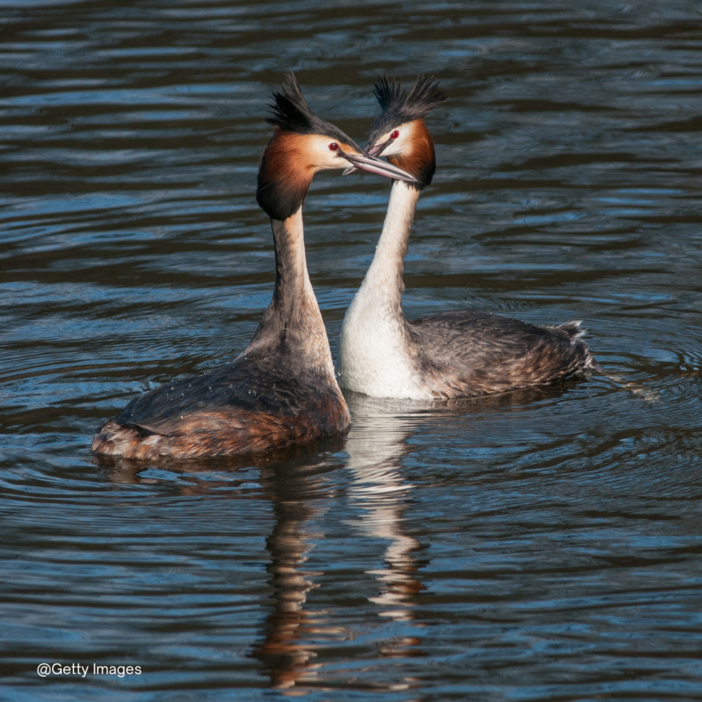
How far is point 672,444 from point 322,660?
302 cm

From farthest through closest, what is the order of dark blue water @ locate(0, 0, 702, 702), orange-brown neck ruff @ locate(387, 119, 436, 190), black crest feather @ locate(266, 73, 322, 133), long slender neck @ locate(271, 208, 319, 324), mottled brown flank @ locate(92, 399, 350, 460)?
orange-brown neck ruff @ locate(387, 119, 436, 190), long slender neck @ locate(271, 208, 319, 324), black crest feather @ locate(266, 73, 322, 133), mottled brown flank @ locate(92, 399, 350, 460), dark blue water @ locate(0, 0, 702, 702)

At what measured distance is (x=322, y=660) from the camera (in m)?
5.06

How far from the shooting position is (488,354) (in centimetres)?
860

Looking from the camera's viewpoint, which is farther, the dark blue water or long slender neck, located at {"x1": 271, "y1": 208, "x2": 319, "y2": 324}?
long slender neck, located at {"x1": 271, "y1": 208, "x2": 319, "y2": 324}

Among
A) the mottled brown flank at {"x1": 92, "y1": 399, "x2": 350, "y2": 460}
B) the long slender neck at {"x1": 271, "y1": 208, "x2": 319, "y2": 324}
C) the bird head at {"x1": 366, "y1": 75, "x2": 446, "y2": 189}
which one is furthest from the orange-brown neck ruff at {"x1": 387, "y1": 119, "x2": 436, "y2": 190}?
the mottled brown flank at {"x1": 92, "y1": 399, "x2": 350, "y2": 460}

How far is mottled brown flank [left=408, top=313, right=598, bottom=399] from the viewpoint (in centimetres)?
841

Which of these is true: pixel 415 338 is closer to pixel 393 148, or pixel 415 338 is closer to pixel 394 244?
pixel 394 244

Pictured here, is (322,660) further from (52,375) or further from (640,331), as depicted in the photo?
(640,331)

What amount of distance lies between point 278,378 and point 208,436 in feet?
2.31

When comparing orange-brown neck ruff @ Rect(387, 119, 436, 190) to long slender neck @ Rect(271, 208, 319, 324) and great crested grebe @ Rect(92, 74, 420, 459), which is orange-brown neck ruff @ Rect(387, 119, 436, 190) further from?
long slender neck @ Rect(271, 208, 319, 324)

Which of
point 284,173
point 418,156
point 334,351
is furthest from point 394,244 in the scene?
point 284,173

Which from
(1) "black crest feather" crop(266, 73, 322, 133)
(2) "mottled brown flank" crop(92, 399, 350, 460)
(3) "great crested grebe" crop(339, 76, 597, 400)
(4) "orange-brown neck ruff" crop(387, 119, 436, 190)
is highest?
(1) "black crest feather" crop(266, 73, 322, 133)

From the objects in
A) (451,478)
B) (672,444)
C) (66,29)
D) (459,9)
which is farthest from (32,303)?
(459,9)

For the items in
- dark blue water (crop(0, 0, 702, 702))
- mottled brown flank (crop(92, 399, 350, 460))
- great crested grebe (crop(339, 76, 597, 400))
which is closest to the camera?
dark blue water (crop(0, 0, 702, 702))
